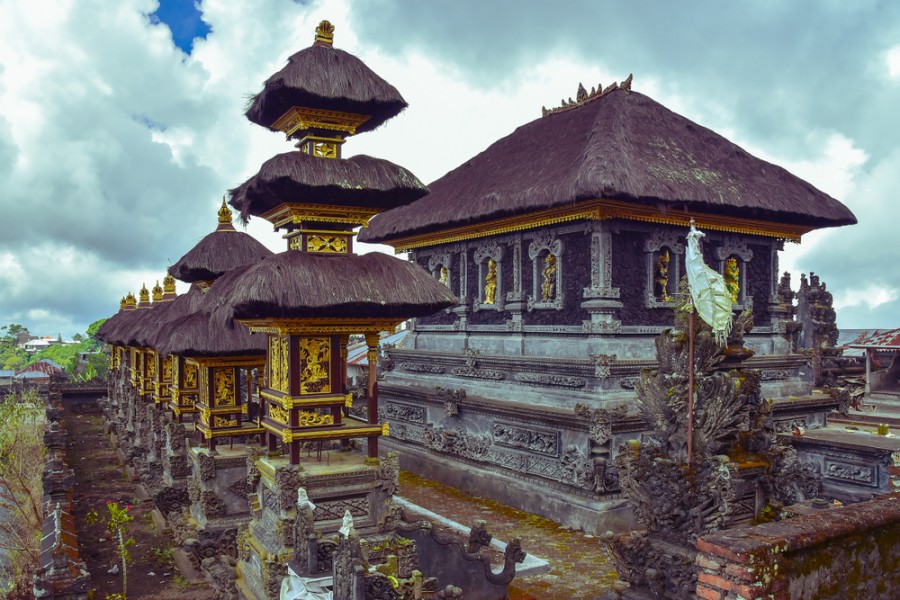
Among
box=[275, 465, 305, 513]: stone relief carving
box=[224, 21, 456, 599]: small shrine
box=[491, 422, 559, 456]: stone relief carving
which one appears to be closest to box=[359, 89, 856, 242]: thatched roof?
box=[491, 422, 559, 456]: stone relief carving

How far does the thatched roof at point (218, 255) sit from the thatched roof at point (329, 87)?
3.40 m

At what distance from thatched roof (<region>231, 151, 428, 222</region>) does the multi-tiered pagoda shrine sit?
5073 mm

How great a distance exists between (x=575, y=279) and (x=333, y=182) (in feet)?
24.9

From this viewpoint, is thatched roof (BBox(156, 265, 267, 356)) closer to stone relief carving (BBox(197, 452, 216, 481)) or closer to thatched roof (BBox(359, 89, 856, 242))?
stone relief carving (BBox(197, 452, 216, 481))

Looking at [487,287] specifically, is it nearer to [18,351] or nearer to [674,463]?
[674,463]

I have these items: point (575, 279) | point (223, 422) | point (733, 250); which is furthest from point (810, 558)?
point (733, 250)

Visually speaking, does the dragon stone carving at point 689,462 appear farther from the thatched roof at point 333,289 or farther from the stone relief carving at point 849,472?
the stone relief carving at point 849,472

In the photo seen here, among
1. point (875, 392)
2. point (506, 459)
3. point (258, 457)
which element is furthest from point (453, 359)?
point (875, 392)

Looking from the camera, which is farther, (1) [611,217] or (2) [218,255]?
(1) [611,217]

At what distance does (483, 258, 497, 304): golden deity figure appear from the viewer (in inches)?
684

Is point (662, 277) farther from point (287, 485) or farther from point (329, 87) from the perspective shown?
point (287, 485)

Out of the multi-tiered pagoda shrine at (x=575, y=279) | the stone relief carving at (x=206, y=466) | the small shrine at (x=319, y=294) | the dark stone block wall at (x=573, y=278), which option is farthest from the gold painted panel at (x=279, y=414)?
the dark stone block wall at (x=573, y=278)

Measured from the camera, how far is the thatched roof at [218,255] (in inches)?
471

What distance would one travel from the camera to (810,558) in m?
5.45
